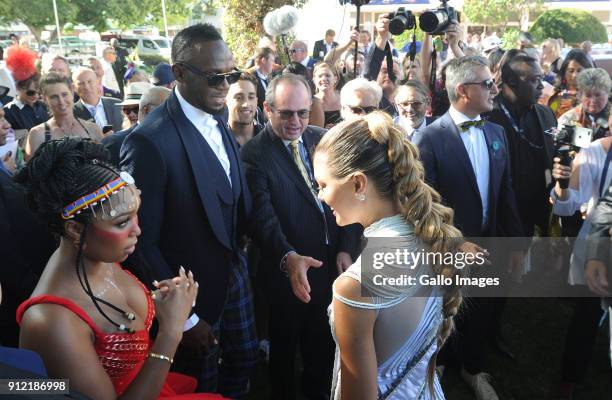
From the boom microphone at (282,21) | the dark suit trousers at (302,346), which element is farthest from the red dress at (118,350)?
the boom microphone at (282,21)

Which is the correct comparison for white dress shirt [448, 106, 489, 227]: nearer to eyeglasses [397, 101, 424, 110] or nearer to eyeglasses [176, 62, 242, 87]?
eyeglasses [397, 101, 424, 110]

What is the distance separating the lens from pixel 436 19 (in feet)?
16.0

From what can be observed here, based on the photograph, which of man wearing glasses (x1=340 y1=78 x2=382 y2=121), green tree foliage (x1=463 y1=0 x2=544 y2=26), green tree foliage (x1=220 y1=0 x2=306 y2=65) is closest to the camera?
man wearing glasses (x1=340 y1=78 x2=382 y2=121)

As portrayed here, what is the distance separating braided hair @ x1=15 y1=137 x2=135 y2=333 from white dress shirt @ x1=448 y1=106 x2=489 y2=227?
2333 millimetres

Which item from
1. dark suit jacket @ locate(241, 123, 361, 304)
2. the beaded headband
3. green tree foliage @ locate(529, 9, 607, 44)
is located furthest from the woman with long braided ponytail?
green tree foliage @ locate(529, 9, 607, 44)

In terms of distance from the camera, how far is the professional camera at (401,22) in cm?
498

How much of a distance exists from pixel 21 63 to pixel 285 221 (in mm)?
4465

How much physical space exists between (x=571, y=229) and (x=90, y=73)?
5.29 m

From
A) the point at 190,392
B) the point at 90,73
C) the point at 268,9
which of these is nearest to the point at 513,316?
the point at 190,392

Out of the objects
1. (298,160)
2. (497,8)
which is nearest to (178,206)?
(298,160)

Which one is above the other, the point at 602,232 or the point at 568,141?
the point at 568,141

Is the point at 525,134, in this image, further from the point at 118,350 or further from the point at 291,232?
the point at 118,350

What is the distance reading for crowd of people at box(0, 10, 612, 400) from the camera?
1.75 meters

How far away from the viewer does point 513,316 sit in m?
4.59
